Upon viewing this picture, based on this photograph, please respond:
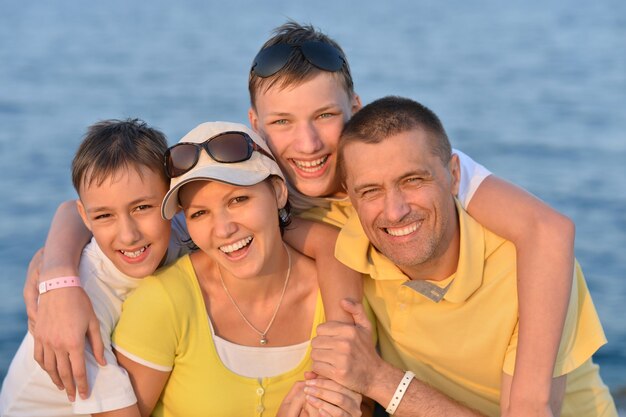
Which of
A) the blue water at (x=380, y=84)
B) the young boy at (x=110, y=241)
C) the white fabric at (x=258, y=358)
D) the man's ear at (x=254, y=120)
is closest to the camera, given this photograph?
the young boy at (x=110, y=241)

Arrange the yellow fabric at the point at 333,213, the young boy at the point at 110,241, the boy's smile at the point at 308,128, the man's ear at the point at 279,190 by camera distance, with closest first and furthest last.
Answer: the young boy at the point at 110,241
the man's ear at the point at 279,190
the boy's smile at the point at 308,128
the yellow fabric at the point at 333,213

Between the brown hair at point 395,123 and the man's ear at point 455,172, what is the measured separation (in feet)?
0.14

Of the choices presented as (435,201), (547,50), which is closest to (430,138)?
(435,201)

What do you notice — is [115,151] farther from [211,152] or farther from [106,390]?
[106,390]

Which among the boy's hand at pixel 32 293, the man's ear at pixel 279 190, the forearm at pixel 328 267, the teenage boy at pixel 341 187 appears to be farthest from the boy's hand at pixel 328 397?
the boy's hand at pixel 32 293

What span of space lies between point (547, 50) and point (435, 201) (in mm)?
20041

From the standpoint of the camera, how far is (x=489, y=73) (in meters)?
20.8

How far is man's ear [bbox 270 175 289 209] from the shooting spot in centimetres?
393

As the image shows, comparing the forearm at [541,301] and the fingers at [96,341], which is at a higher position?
the forearm at [541,301]

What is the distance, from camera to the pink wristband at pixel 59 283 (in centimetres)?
382

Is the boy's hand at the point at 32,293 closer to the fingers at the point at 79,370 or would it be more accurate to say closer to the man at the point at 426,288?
the fingers at the point at 79,370

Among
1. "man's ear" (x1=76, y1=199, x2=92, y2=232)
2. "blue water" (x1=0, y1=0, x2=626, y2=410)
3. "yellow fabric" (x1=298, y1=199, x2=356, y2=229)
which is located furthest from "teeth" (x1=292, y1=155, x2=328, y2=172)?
"blue water" (x1=0, y1=0, x2=626, y2=410)

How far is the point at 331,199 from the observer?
4398mm

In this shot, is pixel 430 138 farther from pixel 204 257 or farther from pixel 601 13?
pixel 601 13
